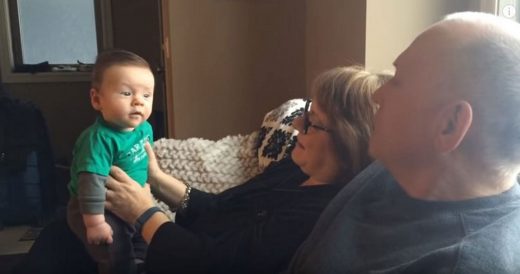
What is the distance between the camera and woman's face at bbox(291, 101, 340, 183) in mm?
1214

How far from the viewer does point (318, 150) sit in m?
1.22

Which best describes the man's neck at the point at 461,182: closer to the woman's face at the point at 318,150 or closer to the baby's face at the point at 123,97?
the woman's face at the point at 318,150

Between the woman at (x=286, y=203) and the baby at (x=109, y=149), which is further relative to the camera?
the baby at (x=109, y=149)

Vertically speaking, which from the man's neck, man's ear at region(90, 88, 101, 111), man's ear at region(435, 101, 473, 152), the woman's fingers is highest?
man's ear at region(435, 101, 473, 152)

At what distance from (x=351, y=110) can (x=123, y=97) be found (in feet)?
1.82

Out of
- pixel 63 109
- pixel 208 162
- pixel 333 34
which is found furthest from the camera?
pixel 63 109

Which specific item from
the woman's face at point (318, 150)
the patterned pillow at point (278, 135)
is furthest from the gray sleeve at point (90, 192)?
the patterned pillow at point (278, 135)

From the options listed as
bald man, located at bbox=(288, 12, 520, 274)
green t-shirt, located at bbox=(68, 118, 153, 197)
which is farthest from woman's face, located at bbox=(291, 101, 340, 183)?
green t-shirt, located at bbox=(68, 118, 153, 197)

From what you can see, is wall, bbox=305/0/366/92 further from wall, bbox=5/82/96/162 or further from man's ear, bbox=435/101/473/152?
wall, bbox=5/82/96/162

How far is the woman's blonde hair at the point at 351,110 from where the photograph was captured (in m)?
1.17

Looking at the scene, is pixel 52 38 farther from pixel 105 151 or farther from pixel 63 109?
pixel 105 151

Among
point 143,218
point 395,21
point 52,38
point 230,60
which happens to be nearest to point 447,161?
point 143,218

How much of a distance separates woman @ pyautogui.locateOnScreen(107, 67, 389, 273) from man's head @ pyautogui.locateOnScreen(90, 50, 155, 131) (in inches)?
5.5

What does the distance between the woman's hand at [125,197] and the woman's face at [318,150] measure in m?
0.41
